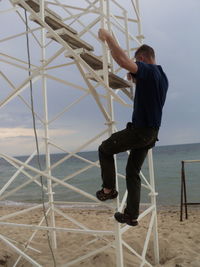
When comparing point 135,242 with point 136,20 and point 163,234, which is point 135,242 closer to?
point 163,234

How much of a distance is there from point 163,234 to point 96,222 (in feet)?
12.0

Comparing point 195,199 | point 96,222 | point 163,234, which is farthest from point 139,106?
point 195,199

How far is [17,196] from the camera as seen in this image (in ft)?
79.6

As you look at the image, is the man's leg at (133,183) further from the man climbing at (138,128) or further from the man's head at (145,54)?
the man's head at (145,54)

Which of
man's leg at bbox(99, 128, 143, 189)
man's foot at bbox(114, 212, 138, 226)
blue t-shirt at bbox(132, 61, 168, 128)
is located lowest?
man's foot at bbox(114, 212, 138, 226)

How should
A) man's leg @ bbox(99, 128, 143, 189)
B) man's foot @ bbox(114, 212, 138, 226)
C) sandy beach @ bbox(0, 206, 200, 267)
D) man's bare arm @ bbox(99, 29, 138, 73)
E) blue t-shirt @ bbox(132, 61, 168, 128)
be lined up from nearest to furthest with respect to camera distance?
man's bare arm @ bbox(99, 29, 138, 73)
blue t-shirt @ bbox(132, 61, 168, 128)
man's leg @ bbox(99, 128, 143, 189)
man's foot @ bbox(114, 212, 138, 226)
sandy beach @ bbox(0, 206, 200, 267)

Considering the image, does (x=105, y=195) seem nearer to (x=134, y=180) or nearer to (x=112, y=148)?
(x=134, y=180)

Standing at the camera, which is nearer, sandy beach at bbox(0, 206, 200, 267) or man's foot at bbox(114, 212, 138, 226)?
man's foot at bbox(114, 212, 138, 226)

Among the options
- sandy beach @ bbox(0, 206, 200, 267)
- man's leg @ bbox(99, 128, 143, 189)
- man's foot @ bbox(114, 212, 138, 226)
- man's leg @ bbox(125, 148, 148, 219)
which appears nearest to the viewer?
man's leg @ bbox(99, 128, 143, 189)

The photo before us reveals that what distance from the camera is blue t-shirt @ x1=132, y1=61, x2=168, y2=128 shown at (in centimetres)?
396

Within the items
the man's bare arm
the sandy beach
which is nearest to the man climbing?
the man's bare arm

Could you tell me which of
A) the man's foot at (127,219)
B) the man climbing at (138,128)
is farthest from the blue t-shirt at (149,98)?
the man's foot at (127,219)

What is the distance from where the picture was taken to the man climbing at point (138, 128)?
3.97 metres

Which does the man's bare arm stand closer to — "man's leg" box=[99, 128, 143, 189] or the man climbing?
the man climbing
